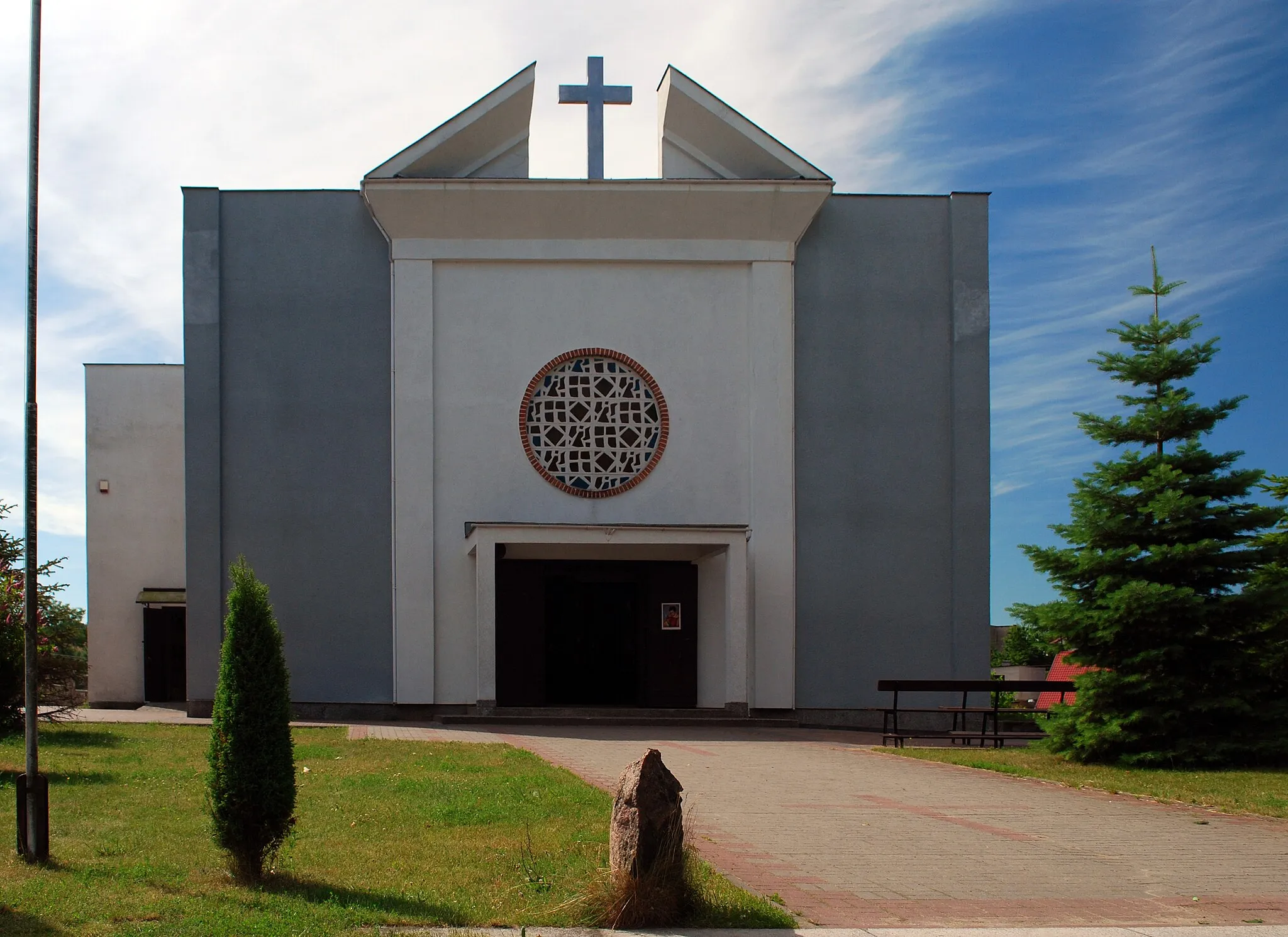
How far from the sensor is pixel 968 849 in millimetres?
8156

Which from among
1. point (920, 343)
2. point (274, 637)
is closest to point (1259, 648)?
point (920, 343)

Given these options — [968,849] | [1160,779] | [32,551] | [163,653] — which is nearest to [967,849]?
[968,849]

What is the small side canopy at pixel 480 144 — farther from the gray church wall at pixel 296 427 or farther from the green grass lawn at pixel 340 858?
the green grass lawn at pixel 340 858

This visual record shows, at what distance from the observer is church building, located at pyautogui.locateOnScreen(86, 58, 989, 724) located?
21.1 m

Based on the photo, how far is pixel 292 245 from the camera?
70.7 ft

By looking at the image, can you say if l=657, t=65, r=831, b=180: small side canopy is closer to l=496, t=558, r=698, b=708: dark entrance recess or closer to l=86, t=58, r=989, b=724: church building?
l=86, t=58, r=989, b=724: church building

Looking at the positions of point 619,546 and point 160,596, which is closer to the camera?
point 619,546

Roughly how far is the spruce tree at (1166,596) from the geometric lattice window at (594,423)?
8.75 m

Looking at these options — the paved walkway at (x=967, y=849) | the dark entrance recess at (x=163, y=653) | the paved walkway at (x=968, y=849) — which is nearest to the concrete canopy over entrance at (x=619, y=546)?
the paved walkway at (x=967, y=849)

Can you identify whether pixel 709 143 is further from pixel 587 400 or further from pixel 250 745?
pixel 250 745

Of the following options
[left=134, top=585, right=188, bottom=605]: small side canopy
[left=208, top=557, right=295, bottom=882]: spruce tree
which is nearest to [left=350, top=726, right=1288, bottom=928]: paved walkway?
[left=208, top=557, right=295, bottom=882]: spruce tree

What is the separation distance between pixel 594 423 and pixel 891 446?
16.7 feet

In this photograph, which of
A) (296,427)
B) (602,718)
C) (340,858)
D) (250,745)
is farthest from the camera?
(296,427)

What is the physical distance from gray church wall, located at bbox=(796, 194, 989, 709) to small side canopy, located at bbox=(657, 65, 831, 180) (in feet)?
4.21
